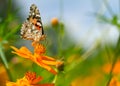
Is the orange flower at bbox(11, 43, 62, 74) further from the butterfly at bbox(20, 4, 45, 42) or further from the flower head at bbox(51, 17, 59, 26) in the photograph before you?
the flower head at bbox(51, 17, 59, 26)

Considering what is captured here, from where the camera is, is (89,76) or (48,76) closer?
(48,76)

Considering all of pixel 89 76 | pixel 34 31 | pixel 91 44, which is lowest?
pixel 89 76

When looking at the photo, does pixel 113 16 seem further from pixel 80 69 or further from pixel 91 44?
pixel 80 69

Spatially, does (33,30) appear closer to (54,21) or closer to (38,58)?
(38,58)

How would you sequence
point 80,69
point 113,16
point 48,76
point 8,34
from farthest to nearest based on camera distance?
1. point 80,69
2. point 113,16
3. point 8,34
4. point 48,76

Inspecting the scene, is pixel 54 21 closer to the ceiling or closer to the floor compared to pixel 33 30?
closer to the floor

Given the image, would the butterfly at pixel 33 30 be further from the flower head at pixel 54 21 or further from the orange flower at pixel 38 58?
the flower head at pixel 54 21

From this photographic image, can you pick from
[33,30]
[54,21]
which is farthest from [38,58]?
[54,21]

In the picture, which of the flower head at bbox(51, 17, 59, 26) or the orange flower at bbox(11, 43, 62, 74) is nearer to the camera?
the orange flower at bbox(11, 43, 62, 74)

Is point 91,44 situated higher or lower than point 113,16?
lower

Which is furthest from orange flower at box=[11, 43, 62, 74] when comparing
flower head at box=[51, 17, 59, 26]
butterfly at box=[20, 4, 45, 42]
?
flower head at box=[51, 17, 59, 26]

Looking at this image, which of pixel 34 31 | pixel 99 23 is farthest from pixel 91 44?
pixel 34 31
